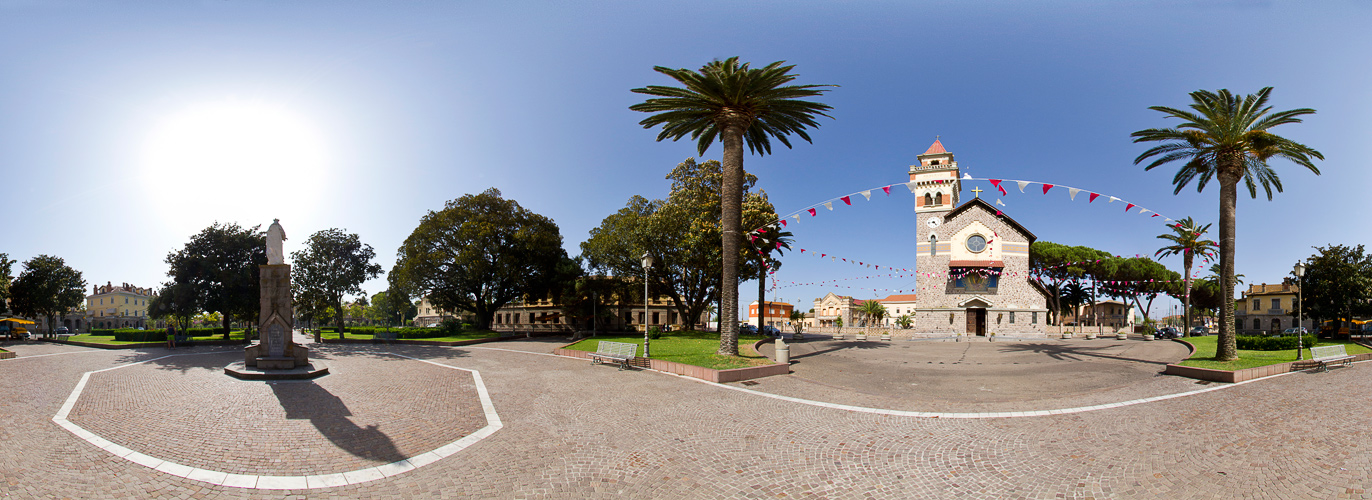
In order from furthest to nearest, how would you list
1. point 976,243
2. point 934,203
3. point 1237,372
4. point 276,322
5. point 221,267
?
1. point 934,203
2. point 976,243
3. point 221,267
4. point 276,322
5. point 1237,372

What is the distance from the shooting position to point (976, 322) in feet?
152

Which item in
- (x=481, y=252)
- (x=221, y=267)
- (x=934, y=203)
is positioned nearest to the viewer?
(x=221, y=267)

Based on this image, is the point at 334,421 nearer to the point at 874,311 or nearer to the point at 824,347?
the point at 824,347

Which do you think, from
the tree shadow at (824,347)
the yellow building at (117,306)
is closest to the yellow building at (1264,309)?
the tree shadow at (824,347)

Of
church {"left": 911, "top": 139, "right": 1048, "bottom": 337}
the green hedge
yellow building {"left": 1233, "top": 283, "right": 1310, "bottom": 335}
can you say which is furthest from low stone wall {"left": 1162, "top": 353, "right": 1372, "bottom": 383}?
yellow building {"left": 1233, "top": 283, "right": 1310, "bottom": 335}

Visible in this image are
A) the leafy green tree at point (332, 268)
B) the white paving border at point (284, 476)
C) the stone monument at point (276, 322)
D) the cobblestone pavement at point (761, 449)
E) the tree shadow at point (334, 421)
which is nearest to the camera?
the cobblestone pavement at point (761, 449)

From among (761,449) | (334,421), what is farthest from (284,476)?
(761,449)

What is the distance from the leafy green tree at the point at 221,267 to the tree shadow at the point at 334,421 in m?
24.2

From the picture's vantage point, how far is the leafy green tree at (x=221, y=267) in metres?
29.2

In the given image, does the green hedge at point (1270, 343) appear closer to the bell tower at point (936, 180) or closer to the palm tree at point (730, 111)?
the palm tree at point (730, 111)

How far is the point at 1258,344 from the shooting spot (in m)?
20.3

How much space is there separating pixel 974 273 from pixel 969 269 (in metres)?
0.54

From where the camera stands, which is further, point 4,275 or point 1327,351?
point 4,275

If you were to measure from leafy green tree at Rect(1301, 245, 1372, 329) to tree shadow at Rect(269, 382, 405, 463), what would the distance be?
142 ft
